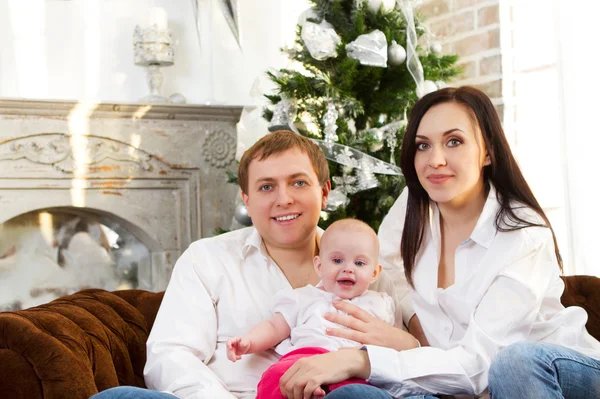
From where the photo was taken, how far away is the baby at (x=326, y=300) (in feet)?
5.56

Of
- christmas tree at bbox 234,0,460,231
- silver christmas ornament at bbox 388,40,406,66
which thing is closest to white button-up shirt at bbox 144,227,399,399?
christmas tree at bbox 234,0,460,231

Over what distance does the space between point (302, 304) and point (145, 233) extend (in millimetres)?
2016

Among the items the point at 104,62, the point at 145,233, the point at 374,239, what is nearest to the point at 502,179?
the point at 374,239

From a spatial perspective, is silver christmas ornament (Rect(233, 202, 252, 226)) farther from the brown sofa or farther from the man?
the man

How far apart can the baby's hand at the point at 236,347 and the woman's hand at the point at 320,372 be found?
17 centimetres

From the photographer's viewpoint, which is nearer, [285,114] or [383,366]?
[383,366]

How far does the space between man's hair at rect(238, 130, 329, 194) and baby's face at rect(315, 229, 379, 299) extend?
26 centimetres

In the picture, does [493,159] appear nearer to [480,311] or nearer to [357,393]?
[480,311]

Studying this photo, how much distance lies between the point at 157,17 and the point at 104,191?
879mm

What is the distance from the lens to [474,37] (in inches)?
129

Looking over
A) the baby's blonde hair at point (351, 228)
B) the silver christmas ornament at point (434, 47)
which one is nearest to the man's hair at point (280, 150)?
the baby's blonde hair at point (351, 228)

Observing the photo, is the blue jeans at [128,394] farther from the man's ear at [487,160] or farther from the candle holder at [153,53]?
the candle holder at [153,53]

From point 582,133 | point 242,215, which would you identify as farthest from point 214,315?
point 582,133

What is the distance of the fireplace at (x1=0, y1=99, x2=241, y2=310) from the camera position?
3383 mm
